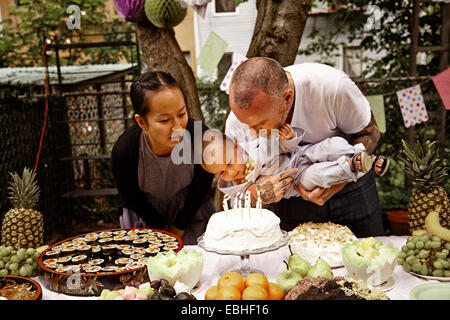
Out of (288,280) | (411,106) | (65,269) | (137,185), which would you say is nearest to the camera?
(288,280)

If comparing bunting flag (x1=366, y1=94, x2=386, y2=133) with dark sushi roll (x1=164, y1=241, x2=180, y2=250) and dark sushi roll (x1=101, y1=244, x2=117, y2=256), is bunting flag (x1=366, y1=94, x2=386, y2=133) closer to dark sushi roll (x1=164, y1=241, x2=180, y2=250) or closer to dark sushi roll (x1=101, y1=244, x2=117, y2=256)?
dark sushi roll (x1=164, y1=241, x2=180, y2=250)

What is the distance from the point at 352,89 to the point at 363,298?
1235 mm

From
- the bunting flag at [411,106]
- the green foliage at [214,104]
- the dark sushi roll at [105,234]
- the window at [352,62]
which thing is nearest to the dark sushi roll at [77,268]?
the dark sushi roll at [105,234]

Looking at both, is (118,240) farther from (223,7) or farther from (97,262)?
(223,7)

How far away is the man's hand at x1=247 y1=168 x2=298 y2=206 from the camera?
2.01 metres

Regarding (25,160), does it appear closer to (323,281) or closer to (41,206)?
(41,206)

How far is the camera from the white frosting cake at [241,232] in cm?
162

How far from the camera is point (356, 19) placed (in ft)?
16.2

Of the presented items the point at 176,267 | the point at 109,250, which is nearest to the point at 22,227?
the point at 109,250

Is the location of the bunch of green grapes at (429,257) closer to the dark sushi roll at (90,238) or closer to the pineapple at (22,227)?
the dark sushi roll at (90,238)

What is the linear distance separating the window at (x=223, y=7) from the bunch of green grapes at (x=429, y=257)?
2137 millimetres

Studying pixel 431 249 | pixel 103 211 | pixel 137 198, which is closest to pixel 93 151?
pixel 103 211

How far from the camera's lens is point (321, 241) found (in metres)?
1.82

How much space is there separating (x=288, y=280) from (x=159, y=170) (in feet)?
3.62
